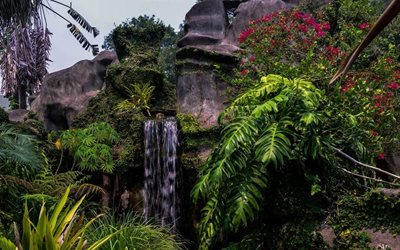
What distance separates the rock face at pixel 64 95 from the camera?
485 inches

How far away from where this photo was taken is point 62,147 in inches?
316

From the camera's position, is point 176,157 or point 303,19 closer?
point 303,19

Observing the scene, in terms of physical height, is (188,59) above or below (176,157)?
above

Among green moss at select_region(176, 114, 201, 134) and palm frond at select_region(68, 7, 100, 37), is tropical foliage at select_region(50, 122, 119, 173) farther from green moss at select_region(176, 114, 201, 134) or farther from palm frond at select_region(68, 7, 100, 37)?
palm frond at select_region(68, 7, 100, 37)

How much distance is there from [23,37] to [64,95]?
14.6 feet

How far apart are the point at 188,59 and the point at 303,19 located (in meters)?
3.65

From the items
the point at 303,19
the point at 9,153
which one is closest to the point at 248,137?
the point at 9,153

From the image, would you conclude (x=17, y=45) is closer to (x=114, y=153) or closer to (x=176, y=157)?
(x=114, y=153)

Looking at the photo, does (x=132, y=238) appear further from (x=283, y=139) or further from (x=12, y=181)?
(x=283, y=139)

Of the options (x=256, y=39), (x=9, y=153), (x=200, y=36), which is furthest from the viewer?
(x=200, y=36)

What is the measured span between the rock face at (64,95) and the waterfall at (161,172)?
14.4ft

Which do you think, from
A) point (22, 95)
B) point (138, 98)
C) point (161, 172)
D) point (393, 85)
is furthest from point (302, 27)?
point (22, 95)

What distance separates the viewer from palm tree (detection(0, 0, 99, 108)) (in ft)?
25.4

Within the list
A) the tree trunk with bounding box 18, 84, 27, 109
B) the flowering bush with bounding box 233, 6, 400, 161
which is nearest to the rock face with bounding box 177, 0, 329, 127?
the flowering bush with bounding box 233, 6, 400, 161
